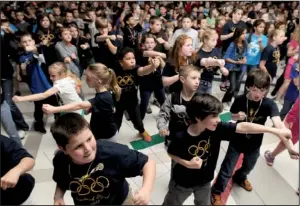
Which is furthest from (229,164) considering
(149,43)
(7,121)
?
(7,121)

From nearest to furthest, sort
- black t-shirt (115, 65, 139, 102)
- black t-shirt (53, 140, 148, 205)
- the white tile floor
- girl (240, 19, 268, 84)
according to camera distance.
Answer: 1. black t-shirt (53, 140, 148, 205)
2. the white tile floor
3. black t-shirt (115, 65, 139, 102)
4. girl (240, 19, 268, 84)

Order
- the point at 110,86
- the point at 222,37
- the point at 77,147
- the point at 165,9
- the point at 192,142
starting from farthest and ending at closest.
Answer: the point at 165,9
the point at 222,37
the point at 110,86
the point at 192,142
the point at 77,147

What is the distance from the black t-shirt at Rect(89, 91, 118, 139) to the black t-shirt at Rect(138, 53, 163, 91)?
1.12 metres

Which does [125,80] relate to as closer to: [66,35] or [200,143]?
[66,35]

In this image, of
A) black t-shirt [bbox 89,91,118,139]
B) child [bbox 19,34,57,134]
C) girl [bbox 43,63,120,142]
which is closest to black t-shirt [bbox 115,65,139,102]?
girl [bbox 43,63,120,142]

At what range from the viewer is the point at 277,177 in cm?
318

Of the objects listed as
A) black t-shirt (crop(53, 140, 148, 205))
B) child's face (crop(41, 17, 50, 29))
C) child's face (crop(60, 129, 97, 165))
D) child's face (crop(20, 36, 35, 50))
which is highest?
child's face (crop(60, 129, 97, 165))

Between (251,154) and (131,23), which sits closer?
(251,154)

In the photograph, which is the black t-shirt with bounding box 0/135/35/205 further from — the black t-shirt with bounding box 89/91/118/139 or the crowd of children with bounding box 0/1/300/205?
the black t-shirt with bounding box 89/91/118/139

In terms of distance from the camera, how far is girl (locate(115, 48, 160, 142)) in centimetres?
334

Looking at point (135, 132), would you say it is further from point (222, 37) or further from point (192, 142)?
point (222, 37)

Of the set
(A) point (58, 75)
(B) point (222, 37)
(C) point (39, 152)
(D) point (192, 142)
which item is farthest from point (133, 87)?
(B) point (222, 37)

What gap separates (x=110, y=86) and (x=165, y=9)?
5.57 meters

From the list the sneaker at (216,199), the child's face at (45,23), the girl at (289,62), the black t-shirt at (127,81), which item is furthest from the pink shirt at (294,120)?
the child's face at (45,23)
